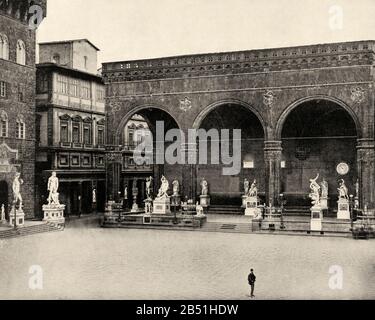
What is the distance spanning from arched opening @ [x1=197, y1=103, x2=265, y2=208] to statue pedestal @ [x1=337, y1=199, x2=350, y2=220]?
5995 mm

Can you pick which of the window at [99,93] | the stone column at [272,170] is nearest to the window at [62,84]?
the window at [99,93]

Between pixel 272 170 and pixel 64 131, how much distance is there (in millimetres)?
16668

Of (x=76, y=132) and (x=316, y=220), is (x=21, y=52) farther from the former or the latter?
(x=316, y=220)

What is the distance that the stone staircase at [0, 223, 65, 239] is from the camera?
28203 millimetres

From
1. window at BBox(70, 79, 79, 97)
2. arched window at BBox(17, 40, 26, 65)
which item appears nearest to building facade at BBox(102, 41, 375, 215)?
arched window at BBox(17, 40, 26, 65)

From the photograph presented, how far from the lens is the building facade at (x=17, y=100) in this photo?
3356 cm

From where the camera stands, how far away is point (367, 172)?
92.7 feet

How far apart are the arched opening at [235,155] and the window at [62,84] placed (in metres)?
10.1

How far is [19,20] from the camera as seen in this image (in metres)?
34.8

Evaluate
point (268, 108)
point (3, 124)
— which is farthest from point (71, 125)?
point (268, 108)

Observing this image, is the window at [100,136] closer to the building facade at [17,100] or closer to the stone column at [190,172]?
the building facade at [17,100]

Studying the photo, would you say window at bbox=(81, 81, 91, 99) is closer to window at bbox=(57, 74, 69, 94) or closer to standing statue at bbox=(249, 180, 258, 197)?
window at bbox=(57, 74, 69, 94)
